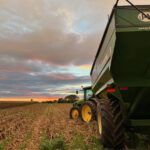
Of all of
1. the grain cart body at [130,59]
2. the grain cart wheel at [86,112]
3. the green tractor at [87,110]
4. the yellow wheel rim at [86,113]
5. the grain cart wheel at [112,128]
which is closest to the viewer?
the grain cart body at [130,59]

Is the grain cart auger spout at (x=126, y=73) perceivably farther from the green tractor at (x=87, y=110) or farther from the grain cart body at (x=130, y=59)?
the green tractor at (x=87, y=110)

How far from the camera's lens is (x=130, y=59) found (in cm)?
759

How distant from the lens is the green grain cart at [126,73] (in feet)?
23.9

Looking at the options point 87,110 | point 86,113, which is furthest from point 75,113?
point 87,110

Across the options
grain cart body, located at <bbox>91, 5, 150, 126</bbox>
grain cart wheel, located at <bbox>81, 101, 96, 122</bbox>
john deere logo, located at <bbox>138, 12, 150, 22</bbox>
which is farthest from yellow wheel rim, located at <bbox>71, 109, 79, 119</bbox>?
john deere logo, located at <bbox>138, 12, 150, 22</bbox>

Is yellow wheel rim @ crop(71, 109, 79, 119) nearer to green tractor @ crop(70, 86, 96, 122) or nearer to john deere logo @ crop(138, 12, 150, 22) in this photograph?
green tractor @ crop(70, 86, 96, 122)

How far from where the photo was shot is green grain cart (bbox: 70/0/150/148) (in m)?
7.27

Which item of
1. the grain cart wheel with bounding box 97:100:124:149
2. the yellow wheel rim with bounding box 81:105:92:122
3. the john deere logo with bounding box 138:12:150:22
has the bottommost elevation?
the grain cart wheel with bounding box 97:100:124:149

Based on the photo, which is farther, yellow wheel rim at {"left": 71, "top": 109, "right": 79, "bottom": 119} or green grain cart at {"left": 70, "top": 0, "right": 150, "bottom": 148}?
yellow wheel rim at {"left": 71, "top": 109, "right": 79, "bottom": 119}

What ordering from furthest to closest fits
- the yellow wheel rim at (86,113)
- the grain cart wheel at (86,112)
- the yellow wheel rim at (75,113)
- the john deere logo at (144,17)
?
the yellow wheel rim at (75,113) → the yellow wheel rim at (86,113) → the grain cart wheel at (86,112) → the john deere logo at (144,17)

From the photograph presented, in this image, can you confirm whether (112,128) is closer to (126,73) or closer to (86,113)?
(126,73)

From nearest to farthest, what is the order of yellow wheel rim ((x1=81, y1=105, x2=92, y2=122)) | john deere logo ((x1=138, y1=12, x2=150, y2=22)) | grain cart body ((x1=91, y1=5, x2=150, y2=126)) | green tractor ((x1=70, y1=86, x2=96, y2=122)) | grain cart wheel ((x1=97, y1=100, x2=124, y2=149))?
grain cart body ((x1=91, y1=5, x2=150, y2=126)), john deere logo ((x1=138, y1=12, x2=150, y2=22)), grain cart wheel ((x1=97, y1=100, x2=124, y2=149)), green tractor ((x1=70, y1=86, x2=96, y2=122)), yellow wheel rim ((x1=81, y1=105, x2=92, y2=122))

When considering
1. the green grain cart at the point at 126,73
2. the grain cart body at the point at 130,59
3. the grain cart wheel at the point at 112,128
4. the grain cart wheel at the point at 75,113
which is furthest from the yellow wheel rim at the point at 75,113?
the grain cart wheel at the point at 112,128

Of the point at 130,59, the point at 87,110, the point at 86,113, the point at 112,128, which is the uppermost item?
the point at 130,59
